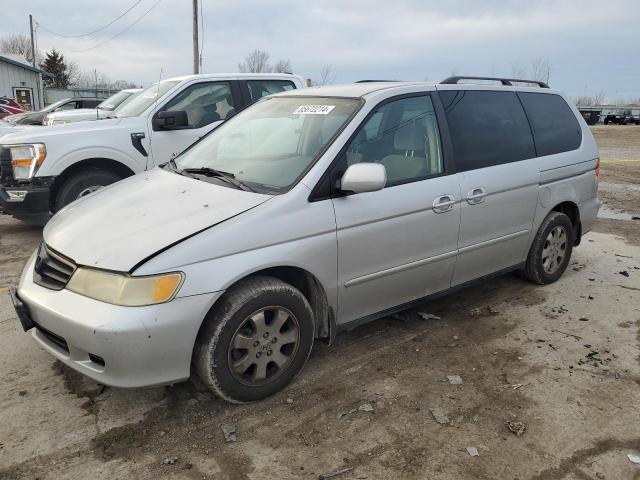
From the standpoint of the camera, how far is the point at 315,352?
12.0 feet

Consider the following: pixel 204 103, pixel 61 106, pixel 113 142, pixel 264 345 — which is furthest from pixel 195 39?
pixel 264 345

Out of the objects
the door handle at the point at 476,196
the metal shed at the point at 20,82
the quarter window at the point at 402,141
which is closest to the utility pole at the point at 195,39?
the metal shed at the point at 20,82

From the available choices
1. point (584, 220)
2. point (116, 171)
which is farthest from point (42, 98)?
point (584, 220)

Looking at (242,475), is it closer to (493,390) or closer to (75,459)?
(75,459)

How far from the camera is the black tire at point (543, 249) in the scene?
15.3 ft

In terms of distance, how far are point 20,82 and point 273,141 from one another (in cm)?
4104

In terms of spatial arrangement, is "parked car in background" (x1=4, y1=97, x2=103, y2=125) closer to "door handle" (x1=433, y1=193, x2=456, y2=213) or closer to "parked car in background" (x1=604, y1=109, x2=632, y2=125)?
"door handle" (x1=433, y1=193, x2=456, y2=213)

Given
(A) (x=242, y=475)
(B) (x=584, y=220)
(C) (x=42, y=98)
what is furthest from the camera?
(C) (x=42, y=98)

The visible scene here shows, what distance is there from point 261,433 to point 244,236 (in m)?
1.03

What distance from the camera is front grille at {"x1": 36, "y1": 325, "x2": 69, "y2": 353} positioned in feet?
8.95

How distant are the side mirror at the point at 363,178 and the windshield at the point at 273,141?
0.28m

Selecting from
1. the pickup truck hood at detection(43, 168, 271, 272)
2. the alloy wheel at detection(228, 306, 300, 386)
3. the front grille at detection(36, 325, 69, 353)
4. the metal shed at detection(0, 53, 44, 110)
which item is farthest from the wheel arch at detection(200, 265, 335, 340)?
the metal shed at detection(0, 53, 44, 110)

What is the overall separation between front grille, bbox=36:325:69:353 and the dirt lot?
16.3 inches

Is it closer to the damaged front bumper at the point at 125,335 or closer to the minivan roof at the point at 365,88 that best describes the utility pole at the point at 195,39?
the minivan roof at the point at 365,88
